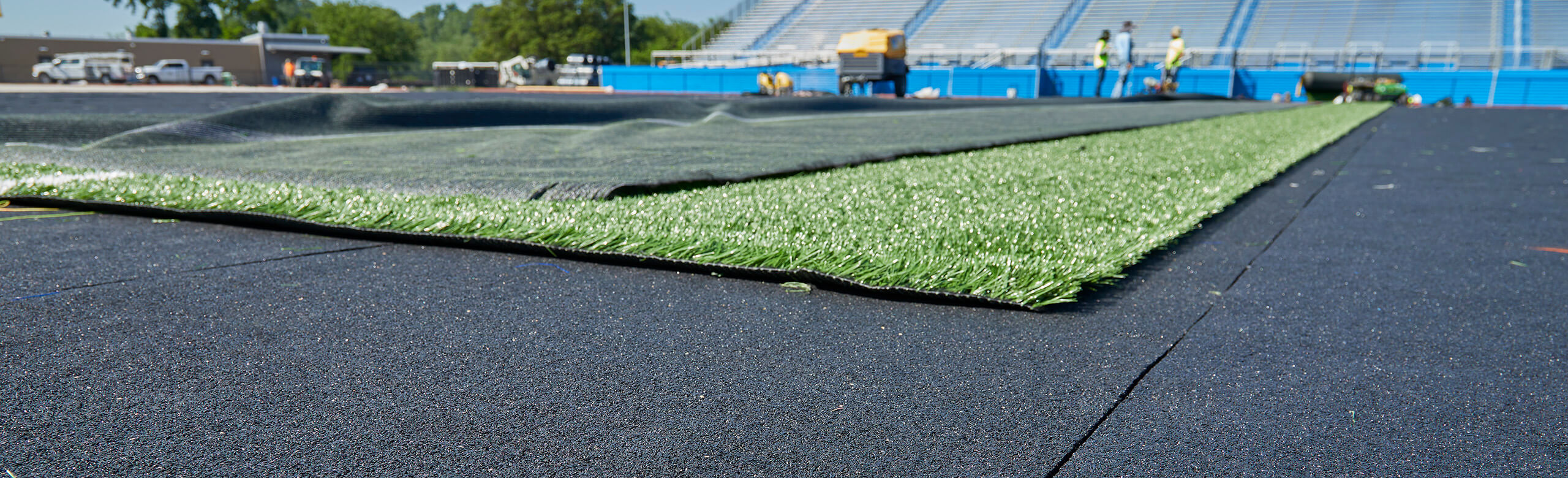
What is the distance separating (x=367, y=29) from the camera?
72.7m

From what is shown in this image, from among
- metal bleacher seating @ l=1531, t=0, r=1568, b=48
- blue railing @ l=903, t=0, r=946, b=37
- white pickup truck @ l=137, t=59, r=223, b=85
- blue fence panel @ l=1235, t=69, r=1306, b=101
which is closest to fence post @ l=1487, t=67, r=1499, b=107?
blue fence panel @ l=1235, t=69, r=1306, b=101

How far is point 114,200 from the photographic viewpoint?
8.48 ft

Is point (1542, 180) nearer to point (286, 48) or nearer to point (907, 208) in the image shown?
point (907, 208)

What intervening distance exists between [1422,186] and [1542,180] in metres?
0.92

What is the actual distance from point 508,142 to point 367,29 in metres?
77.9

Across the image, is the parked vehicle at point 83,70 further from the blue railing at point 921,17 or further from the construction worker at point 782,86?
the blue railing at point 921,17

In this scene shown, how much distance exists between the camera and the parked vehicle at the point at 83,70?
30.5 m

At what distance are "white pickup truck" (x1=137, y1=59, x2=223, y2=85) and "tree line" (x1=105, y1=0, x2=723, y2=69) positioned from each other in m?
23.2

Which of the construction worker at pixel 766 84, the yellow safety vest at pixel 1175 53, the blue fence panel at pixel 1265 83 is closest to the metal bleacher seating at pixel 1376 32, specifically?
the blue fence panel at pixel 1265 83

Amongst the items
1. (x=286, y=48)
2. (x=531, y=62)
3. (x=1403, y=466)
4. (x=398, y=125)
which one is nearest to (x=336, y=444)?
(x=1403, y=466)

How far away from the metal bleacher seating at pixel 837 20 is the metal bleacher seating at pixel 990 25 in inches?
55.3

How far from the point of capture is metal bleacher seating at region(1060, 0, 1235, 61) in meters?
27.9

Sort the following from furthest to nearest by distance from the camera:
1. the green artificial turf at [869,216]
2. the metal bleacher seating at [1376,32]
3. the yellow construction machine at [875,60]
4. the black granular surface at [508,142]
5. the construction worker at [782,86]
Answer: the metal bleacher seating at [1376,32]
the construction worker at [782,86]
the yellow construction machine at [875,60]
the black granular surface at [508,142]
the green artificial turf at [869,216]

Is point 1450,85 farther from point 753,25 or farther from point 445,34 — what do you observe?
point 445,34
